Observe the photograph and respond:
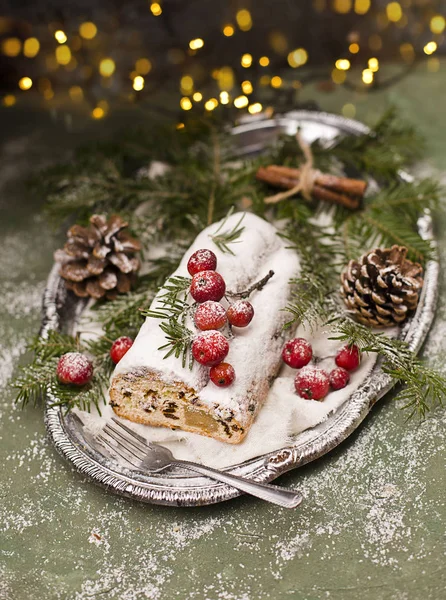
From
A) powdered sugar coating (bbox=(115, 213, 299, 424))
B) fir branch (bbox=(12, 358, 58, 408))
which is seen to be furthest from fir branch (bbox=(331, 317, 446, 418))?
fir branch (bbox=(12, 358, 58, 408))

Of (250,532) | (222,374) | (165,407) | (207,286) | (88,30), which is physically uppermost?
(88,30)

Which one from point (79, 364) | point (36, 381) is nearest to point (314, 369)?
point (79, 364)

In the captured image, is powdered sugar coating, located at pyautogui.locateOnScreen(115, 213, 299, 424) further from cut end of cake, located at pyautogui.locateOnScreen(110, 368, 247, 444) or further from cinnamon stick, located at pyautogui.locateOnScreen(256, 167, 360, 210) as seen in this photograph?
cinnamon stick, located at pyautogui.locateOnScreen(256, 167, 360, 210)

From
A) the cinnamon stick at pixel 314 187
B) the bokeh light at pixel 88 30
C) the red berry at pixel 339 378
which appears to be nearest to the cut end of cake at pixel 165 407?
the red berry at pixel 339 378

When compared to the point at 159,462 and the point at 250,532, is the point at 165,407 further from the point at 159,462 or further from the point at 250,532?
the point at 250,532

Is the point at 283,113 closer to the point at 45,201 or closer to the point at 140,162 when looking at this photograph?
the point at 140,162

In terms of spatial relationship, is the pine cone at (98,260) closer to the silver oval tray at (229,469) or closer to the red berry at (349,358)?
the silver oval tray at (229,469)
